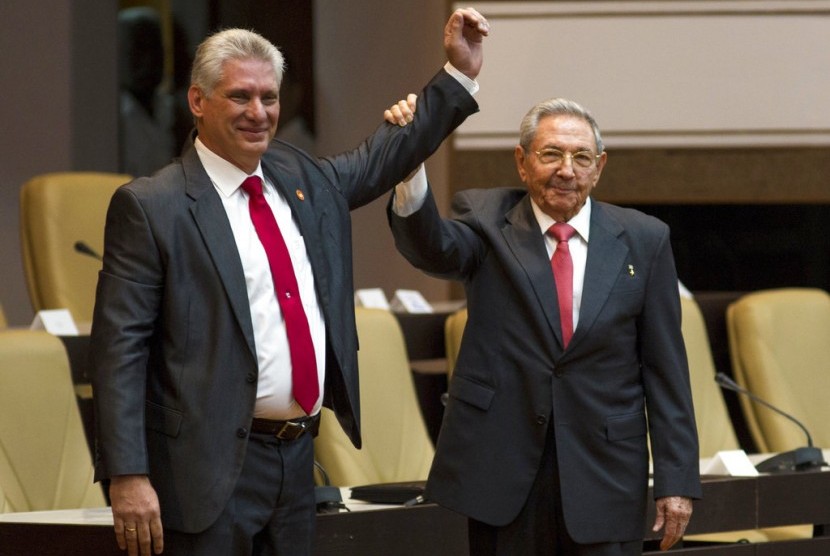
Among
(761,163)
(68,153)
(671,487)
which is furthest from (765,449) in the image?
(68,153)

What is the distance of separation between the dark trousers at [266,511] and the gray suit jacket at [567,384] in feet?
1.14

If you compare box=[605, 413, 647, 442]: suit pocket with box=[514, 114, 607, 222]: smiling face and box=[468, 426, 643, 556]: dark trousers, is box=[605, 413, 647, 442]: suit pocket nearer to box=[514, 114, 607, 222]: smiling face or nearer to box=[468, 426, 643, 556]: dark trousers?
box=[468, 426, 643, 556]: dark trousers

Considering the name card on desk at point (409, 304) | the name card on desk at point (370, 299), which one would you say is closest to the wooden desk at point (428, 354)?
the name card on desk at point (409, 304)

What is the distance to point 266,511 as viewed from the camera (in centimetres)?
221

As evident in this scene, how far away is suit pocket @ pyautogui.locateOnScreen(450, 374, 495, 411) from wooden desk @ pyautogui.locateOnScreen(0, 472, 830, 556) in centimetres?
36

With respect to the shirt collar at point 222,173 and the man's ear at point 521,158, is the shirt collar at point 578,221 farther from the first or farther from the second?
the shirt collar at point 222,173

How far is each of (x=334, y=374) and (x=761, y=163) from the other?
12.0 feet

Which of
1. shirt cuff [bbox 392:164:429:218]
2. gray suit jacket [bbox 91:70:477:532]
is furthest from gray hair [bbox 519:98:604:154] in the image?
gray suit jacket [bbox 91:70:477:532]

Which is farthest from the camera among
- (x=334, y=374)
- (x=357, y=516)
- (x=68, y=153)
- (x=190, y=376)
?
(x=68, y=153)

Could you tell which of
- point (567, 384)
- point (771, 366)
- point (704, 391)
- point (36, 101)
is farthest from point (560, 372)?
point (36, 101)

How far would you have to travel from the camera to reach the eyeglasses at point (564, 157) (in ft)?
8.54

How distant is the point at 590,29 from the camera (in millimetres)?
5578

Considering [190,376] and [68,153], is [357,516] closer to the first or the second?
[190,376]

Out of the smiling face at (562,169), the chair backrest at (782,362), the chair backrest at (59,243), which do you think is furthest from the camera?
the chair backrest at (59,243)
